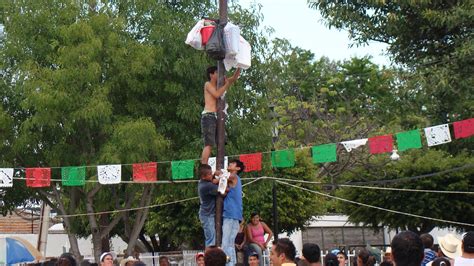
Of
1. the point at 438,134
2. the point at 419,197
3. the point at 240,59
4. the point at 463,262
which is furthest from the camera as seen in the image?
the point at 419,197

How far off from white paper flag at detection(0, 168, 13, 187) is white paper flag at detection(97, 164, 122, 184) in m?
2.19

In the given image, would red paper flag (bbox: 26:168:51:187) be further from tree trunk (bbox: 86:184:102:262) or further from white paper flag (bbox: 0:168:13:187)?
tree trunk (bbox: 86:184:102:262)

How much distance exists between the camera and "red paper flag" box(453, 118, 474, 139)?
53.4 ft

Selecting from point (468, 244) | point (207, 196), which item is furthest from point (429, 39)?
point (468, 244)

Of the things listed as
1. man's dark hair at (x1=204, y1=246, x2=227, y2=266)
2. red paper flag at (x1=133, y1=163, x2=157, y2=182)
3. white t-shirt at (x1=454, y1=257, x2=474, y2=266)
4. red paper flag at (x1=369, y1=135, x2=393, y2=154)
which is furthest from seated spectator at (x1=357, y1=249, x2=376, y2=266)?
red paper flag at (x1=133, y1=163, x2=157, y2=182)

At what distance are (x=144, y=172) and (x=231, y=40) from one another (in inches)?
403

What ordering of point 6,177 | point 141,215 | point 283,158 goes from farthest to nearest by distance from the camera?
1. point 141,215
2. point 283,158
3. point 6,177

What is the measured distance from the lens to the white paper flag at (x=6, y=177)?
18797mm

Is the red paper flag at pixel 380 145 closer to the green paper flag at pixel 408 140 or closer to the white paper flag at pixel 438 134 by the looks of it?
the green paper flag at pixel 408 140

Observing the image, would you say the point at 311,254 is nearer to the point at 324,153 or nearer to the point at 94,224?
the point at 324,153

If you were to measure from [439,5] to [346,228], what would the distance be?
22.6m

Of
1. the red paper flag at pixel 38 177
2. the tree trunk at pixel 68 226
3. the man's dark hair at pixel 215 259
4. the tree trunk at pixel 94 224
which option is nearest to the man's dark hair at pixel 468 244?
the man's dark hair at pixel 215 259

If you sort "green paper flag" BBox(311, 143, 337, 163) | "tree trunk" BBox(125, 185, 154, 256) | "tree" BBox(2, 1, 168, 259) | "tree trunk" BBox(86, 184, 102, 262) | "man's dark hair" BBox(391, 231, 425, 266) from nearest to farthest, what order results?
"man's dark hair" BBox(391, 231, 425, 266)
"green paper flag" BBox(311, 143, 337, 163)
"tree" BBox(2, 1, 168, 259)
"tree trunk" BBox(86, 184, 102, 262)
"tree trunk" BBox(125, 185, 154, 256)

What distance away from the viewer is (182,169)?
62.7 feet
